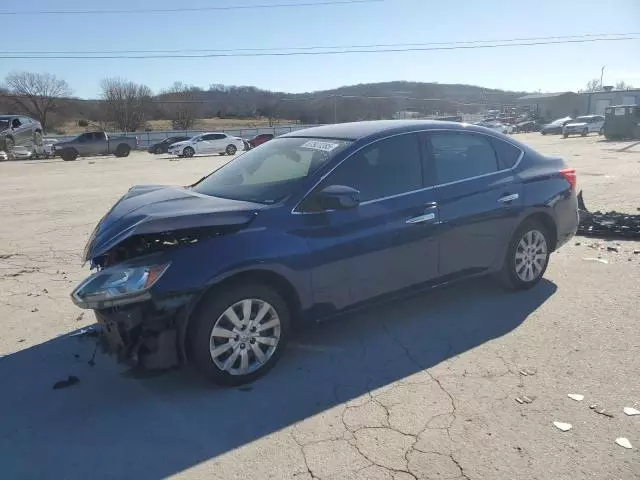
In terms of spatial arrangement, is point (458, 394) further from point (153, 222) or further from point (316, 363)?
point (153, 222)

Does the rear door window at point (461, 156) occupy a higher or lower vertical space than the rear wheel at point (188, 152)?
higher

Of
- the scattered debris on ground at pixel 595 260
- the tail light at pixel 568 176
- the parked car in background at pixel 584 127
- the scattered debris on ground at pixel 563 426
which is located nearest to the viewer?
the scattered debris on ground at pixel 563 426

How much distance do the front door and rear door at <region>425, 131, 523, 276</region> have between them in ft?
0.59

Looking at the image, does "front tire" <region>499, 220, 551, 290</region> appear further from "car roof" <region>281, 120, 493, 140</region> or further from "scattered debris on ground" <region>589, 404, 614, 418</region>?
"scattered debris on ground" <region>589, 404, 614, 418</region>

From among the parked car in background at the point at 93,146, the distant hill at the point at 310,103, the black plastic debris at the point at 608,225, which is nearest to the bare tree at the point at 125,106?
the distant hill at the point at 310,103

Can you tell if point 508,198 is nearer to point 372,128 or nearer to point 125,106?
point 372,128

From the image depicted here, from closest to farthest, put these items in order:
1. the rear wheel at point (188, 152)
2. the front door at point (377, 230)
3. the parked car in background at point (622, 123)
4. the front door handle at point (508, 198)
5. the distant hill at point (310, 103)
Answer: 1. the front door at point (377, 230)
2. the front door handle at point (508, 198)
3. the parked car in background at point (622, 123)
4. the rear wheel at point (188, 152)
5. the distant hill at point (310, 103)

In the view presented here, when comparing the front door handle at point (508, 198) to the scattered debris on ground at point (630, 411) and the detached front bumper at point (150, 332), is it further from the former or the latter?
the detached front bumper at point (150, 332)

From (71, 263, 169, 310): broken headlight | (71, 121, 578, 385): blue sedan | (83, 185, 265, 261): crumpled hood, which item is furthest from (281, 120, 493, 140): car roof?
(71, 263, 169, 310): broken headlight

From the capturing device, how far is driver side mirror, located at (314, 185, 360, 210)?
3.81 metres

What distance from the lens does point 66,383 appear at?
3783mm

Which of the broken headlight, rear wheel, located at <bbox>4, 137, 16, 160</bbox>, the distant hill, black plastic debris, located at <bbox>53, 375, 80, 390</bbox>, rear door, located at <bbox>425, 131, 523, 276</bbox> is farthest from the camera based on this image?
the distant hill

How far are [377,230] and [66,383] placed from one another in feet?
8.28

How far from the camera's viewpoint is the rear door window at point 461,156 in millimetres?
4711
